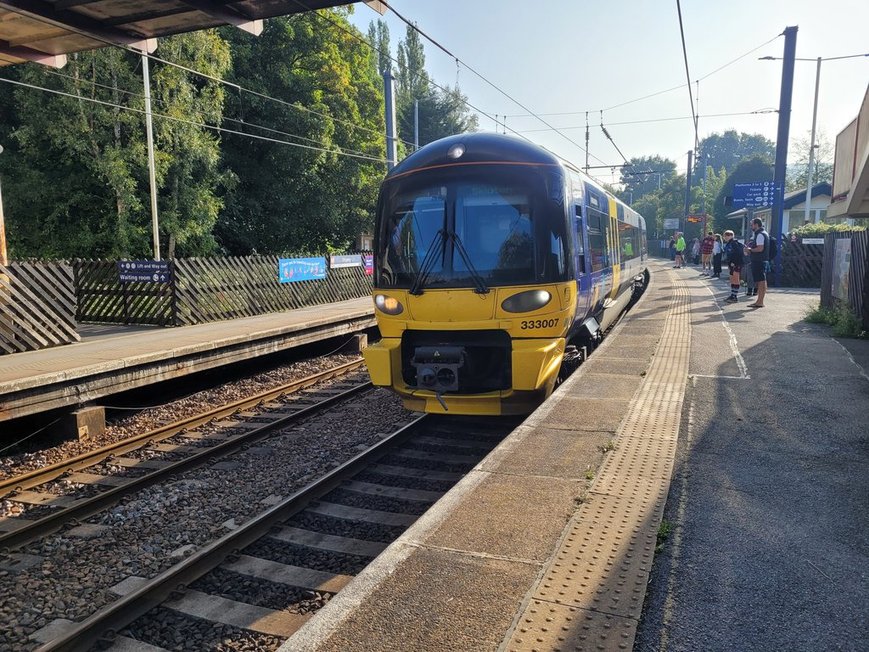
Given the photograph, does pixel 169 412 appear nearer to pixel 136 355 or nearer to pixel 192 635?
pixel 136 355

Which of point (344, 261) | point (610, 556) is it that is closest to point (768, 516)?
point (610, 556)

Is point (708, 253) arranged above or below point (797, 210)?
below

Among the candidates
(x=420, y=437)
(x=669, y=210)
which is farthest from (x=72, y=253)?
(x=669, y=210)

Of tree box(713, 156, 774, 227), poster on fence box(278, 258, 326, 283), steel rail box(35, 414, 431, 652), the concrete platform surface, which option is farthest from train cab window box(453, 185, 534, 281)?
tree box(713, 156, 774, 227)

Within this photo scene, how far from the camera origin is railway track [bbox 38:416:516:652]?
11.8 feet

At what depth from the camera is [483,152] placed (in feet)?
21.0

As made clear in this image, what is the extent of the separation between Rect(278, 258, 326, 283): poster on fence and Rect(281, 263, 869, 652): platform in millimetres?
10705

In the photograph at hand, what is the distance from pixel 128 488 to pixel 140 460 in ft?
3.34

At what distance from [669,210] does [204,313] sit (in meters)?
60.1

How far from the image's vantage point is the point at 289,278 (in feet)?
52.0

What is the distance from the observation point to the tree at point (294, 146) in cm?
2717

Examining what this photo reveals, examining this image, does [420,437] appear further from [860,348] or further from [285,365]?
[860,348]

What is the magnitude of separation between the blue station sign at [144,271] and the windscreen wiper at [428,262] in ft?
25.7

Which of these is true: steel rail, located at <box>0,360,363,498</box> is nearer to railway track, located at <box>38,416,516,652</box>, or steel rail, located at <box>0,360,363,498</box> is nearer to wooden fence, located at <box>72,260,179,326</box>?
railway track, located at <box>38,416,516,652</box>
